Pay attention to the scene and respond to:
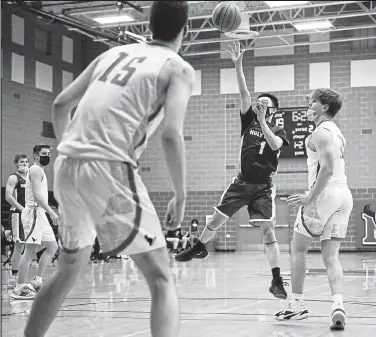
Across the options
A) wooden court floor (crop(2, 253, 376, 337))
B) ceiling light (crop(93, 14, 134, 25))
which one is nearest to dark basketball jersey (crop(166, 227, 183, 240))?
ceiling light (crop(93, 14, 134, 25))

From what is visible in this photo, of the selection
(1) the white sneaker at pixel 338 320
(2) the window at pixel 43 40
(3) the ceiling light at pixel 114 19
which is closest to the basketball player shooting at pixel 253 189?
(1) the white sneaker at pixel 338 320

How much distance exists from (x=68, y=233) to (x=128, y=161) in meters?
0.38

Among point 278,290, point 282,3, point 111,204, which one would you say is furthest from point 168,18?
point 282,3

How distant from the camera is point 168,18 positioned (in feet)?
9.55

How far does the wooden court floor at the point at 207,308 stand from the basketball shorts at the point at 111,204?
6.68 feet

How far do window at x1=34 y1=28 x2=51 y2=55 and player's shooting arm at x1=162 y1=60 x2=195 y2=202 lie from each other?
1664 cm

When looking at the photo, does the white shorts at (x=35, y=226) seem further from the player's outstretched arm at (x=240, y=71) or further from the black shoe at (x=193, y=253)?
the player's outstretched arm at (x=240, y=71)

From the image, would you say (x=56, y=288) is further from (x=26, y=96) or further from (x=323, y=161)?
(x=26, y=96)

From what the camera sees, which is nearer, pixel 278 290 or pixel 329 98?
pixel 329 98

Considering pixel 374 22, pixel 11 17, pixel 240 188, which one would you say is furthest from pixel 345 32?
pixel 240 188

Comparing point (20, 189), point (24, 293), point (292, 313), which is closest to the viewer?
point (292, 313)

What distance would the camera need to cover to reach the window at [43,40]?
1883cm

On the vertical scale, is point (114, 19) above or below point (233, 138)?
above

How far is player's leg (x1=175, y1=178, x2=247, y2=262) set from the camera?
21.5 feet
